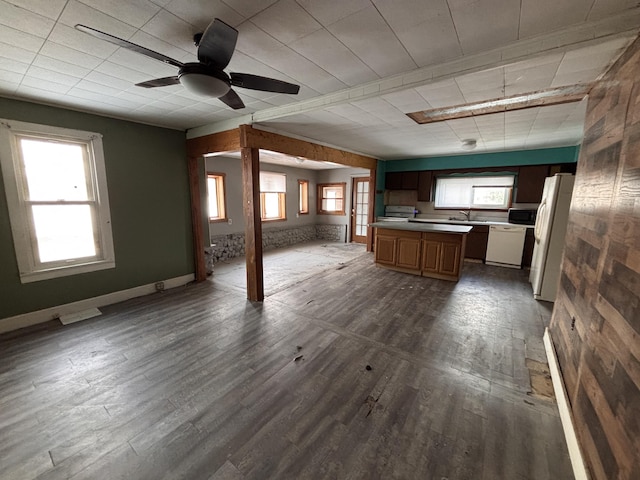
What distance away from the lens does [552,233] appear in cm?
350

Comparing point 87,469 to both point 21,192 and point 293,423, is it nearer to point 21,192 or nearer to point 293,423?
point 293,423

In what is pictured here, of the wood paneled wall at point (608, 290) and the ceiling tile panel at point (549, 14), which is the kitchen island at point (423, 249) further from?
the ceiling tile panel at point (549, 14)

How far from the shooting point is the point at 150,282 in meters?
3.95

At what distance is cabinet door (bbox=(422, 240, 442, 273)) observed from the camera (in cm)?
458

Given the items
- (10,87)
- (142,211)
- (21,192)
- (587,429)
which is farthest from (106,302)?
(587,429)

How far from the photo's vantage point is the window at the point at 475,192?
588 centimetres

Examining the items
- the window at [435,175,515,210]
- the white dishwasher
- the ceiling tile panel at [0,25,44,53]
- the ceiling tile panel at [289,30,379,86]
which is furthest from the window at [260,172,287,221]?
the white dishwasher

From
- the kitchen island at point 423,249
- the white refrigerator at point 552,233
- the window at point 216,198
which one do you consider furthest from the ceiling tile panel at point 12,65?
the white refrigerator at point 552,233

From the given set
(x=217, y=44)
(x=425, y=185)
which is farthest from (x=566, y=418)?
(x=425, y=185)

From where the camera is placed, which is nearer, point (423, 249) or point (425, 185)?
point (423, 249)

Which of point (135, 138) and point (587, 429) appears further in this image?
point (135, 138)

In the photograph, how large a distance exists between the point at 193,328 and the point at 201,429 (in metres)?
1.45

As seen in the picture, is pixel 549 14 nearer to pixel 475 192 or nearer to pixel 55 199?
pixel 55 199

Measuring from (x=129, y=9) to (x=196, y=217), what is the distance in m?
3.28
